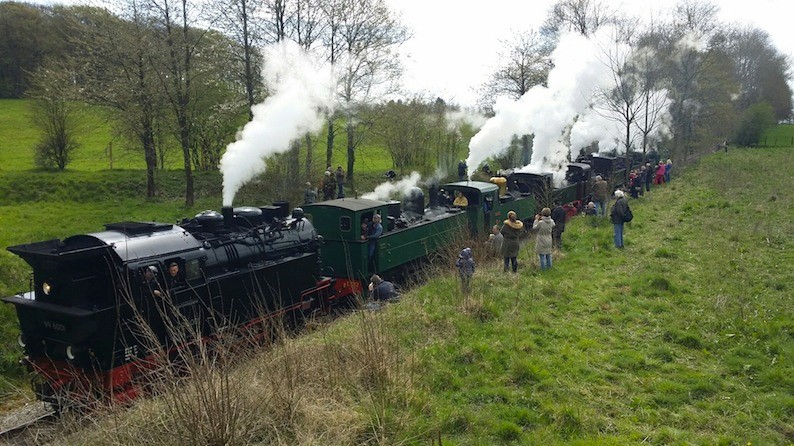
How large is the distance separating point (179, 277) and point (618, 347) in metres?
6.35

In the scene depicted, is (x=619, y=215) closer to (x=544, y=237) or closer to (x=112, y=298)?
(x=544, y=237)

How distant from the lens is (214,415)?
13.8ft

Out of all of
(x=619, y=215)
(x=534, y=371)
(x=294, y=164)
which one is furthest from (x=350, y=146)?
(x=534, y=371)

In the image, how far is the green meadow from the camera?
5562mm

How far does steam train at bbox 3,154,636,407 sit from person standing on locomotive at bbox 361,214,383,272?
0.04 m

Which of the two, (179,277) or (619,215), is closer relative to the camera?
(179,277)

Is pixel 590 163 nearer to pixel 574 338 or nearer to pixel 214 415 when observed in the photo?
pixel 574 338

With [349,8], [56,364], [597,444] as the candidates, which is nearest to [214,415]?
[597,444]

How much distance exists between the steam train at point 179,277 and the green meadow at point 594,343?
4.16 feet

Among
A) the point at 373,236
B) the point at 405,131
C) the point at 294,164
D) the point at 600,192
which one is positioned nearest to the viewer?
the point at 373,236

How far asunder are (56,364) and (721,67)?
40.0 m

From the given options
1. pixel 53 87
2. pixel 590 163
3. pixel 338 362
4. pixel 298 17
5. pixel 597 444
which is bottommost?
pixel 597 444

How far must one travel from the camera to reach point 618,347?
7.67m

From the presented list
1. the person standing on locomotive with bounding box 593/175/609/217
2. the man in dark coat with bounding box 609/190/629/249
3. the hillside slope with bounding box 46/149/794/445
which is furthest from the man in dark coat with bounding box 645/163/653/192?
the hillside slope with bounding box 46/149/794/445
